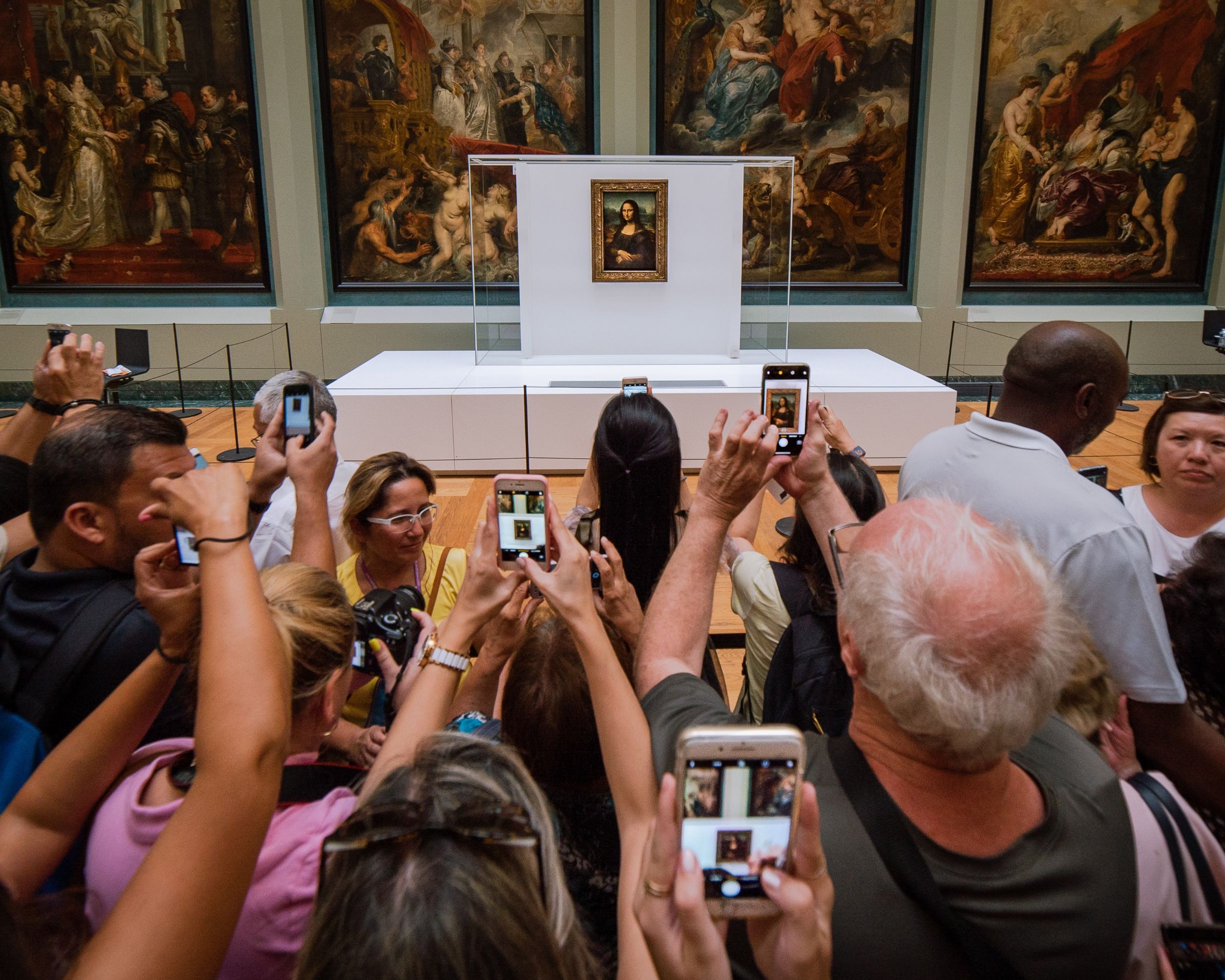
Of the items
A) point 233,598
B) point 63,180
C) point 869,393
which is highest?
point 63,180

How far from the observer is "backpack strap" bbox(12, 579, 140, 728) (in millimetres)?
1874

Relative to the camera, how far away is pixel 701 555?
1706 millimetres

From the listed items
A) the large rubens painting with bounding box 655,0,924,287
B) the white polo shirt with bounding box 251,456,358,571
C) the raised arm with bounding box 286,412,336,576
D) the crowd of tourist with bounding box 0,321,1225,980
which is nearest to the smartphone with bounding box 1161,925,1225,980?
the crowd of tourist with bounding box 0,321,1225,980

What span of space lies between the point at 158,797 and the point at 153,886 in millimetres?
463

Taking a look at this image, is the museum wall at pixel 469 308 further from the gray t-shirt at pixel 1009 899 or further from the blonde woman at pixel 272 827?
the gray t-shirt at pixel 1009 899

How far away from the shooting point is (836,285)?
40.3ft

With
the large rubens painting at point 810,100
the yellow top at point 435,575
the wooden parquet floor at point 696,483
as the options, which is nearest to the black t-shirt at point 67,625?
the yellow top at point 435,575

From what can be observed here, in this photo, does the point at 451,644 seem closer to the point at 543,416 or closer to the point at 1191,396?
the point at 1191,396

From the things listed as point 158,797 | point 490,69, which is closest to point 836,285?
point 490,69

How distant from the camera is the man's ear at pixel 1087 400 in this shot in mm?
2521

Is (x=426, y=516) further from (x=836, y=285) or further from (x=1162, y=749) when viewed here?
(x=836, y=285)

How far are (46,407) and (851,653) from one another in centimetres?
300

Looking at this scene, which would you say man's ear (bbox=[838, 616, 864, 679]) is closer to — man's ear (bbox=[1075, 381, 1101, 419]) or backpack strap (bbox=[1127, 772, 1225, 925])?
backpack strap (bbox=[1127, 772, 1225, 925])

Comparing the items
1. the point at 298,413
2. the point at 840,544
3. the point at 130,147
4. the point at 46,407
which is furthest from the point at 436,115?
the point at 840,544
